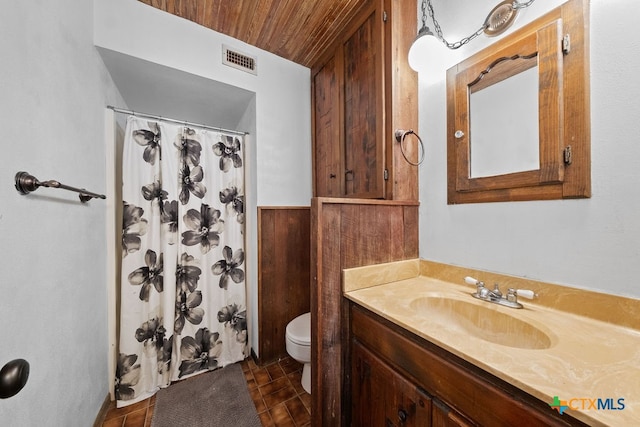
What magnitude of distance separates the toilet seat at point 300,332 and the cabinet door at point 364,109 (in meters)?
0.92

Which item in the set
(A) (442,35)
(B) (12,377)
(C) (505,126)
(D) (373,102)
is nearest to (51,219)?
(B) (12,377)

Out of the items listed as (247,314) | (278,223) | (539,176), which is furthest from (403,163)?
(247,314)

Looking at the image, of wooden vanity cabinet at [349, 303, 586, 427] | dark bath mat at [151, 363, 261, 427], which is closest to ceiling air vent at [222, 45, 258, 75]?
wooden vanity cabinet at [349, 303, 586, 427]

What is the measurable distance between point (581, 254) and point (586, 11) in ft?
2.60

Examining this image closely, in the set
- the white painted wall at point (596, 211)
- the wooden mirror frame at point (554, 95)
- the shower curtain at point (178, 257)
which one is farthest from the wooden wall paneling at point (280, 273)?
the wooden mirror frame at point (554, 95)

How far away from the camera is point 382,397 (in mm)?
805

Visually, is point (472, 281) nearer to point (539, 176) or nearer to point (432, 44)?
point (539, 176)

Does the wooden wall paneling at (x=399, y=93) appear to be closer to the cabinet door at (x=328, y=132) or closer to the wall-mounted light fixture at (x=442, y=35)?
the wall-mounted light fixture at (x=442, y=35)

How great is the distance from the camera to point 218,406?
1292 millimetres

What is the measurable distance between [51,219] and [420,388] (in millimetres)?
1399

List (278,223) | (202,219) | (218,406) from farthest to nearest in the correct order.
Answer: (278,223)
(202,219)
(218,406)

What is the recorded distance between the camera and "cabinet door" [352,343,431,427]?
683 millimetres

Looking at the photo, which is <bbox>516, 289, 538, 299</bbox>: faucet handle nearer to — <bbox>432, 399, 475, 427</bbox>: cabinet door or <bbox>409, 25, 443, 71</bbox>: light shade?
<bbox>432, 399, 475, 427</bbox>: cabinet door

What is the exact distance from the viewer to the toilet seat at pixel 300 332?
134 centimetres
